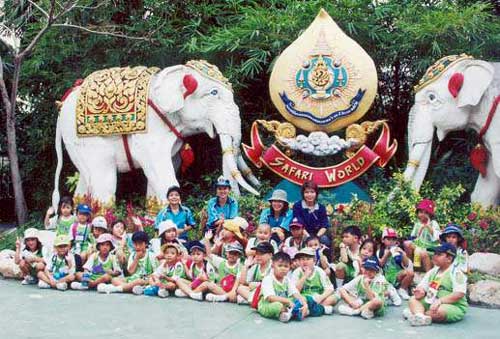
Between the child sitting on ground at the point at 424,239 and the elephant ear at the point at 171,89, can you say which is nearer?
the child sitting on ground at the point at 424,239

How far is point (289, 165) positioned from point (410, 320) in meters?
3.03

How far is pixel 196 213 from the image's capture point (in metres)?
8.50

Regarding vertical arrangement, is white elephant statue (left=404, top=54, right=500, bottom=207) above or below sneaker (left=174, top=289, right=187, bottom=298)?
above

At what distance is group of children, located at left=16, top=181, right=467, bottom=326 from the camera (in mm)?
5441

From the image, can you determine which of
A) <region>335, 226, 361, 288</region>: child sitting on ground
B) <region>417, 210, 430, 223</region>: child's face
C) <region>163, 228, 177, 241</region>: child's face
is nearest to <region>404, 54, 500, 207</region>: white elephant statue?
<region>417, 210, 430, 223</region>: child's face

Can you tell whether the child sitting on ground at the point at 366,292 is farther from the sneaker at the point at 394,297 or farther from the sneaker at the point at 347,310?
the sneaker at the point at 394,297

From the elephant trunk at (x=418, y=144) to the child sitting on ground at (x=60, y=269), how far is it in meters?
3.35

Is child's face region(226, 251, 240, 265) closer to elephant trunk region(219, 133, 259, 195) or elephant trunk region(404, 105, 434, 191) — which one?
elephant trunk region(219, 133, 259, 195)

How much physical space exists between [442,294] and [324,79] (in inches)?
126

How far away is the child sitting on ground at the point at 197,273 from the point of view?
20.1 ft

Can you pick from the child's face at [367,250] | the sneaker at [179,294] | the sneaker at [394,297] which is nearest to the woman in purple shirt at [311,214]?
the child's face at [367,250]

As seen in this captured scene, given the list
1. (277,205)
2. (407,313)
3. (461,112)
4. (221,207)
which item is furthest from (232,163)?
(407,313)

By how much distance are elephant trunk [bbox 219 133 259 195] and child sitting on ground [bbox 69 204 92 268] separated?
1.77 metres

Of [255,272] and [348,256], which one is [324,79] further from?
[255,272]
